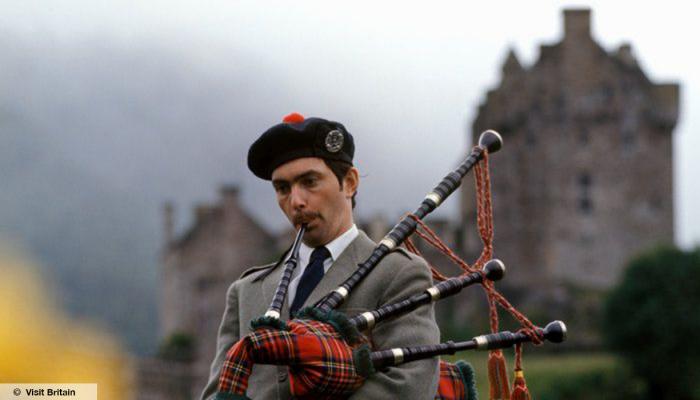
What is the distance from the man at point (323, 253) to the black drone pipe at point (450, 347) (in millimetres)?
91

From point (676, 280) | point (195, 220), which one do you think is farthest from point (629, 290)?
point (195, 220)

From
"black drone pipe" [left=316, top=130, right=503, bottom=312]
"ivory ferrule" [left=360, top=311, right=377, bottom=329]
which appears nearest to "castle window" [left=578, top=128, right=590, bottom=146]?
"black drone pipe" [left=316, top=130, right=503, bottom=312]

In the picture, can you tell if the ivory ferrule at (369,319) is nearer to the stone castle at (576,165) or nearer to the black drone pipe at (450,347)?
the black drone pipe at (450,347)

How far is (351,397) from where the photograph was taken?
584cm

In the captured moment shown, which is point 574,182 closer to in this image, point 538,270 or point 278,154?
point 538,270

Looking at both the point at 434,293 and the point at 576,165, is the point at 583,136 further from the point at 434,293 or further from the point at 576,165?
the point at 434,293

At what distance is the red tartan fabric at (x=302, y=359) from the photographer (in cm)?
565

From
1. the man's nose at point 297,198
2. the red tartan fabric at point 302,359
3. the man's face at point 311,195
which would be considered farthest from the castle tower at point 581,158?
the red tartan fabric at point 302,359

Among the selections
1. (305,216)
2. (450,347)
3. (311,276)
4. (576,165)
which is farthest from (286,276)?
(576,165)

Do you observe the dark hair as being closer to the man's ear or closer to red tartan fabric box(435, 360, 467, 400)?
the man's ear

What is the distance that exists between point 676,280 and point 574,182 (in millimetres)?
27389

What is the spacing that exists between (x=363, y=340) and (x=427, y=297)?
32 centimetres

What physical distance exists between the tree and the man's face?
203 feet

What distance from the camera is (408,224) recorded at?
6367 mm
